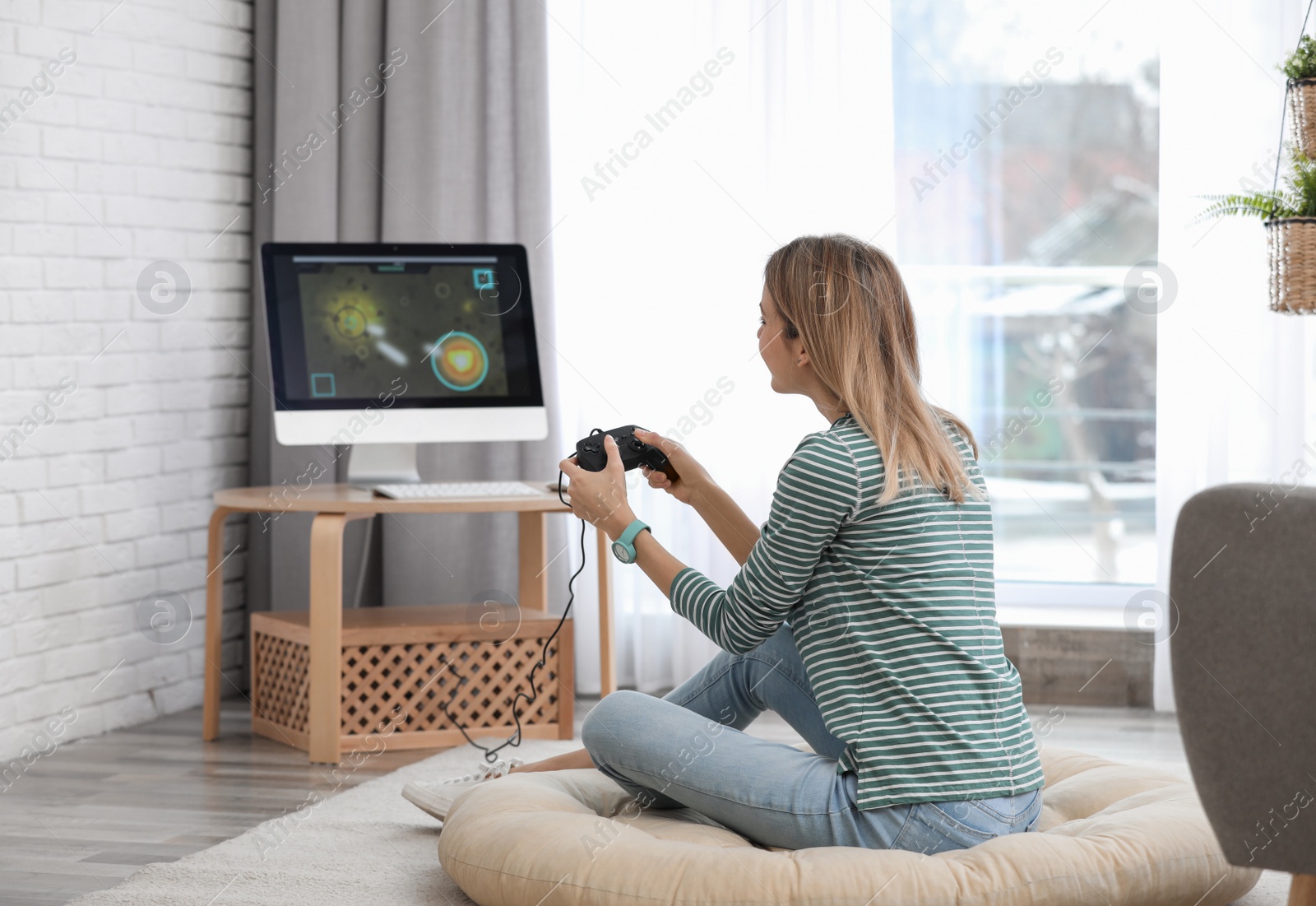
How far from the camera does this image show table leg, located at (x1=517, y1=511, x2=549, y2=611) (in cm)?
289

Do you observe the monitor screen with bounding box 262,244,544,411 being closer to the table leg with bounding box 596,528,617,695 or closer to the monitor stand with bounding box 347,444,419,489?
the monitor stand with bounding box 347,444,419,489

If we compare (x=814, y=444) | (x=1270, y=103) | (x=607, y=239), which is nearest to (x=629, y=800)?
(x=814, y=444)

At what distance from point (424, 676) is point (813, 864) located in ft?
4.49

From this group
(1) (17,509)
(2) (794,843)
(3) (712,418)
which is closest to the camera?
(2) (794,843)

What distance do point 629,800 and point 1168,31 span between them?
6.90 feet

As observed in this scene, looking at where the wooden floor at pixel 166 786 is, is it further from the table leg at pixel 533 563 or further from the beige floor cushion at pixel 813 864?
the beige floor cushion at pixel 813 864

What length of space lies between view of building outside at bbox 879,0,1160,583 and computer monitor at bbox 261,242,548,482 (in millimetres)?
1022

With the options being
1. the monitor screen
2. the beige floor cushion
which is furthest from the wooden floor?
the monitor screen

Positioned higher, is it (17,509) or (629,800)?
(17,509)

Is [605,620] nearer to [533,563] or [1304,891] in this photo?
[533,563]

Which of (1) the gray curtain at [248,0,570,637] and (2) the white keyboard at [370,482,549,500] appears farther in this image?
(1) the gray curtain at [248,0,570,637]

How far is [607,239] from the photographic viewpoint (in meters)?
3.12

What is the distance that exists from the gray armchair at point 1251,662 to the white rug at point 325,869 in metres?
0.65

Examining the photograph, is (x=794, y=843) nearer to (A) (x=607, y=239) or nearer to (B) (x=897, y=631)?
(B) (x=897, y=631)
